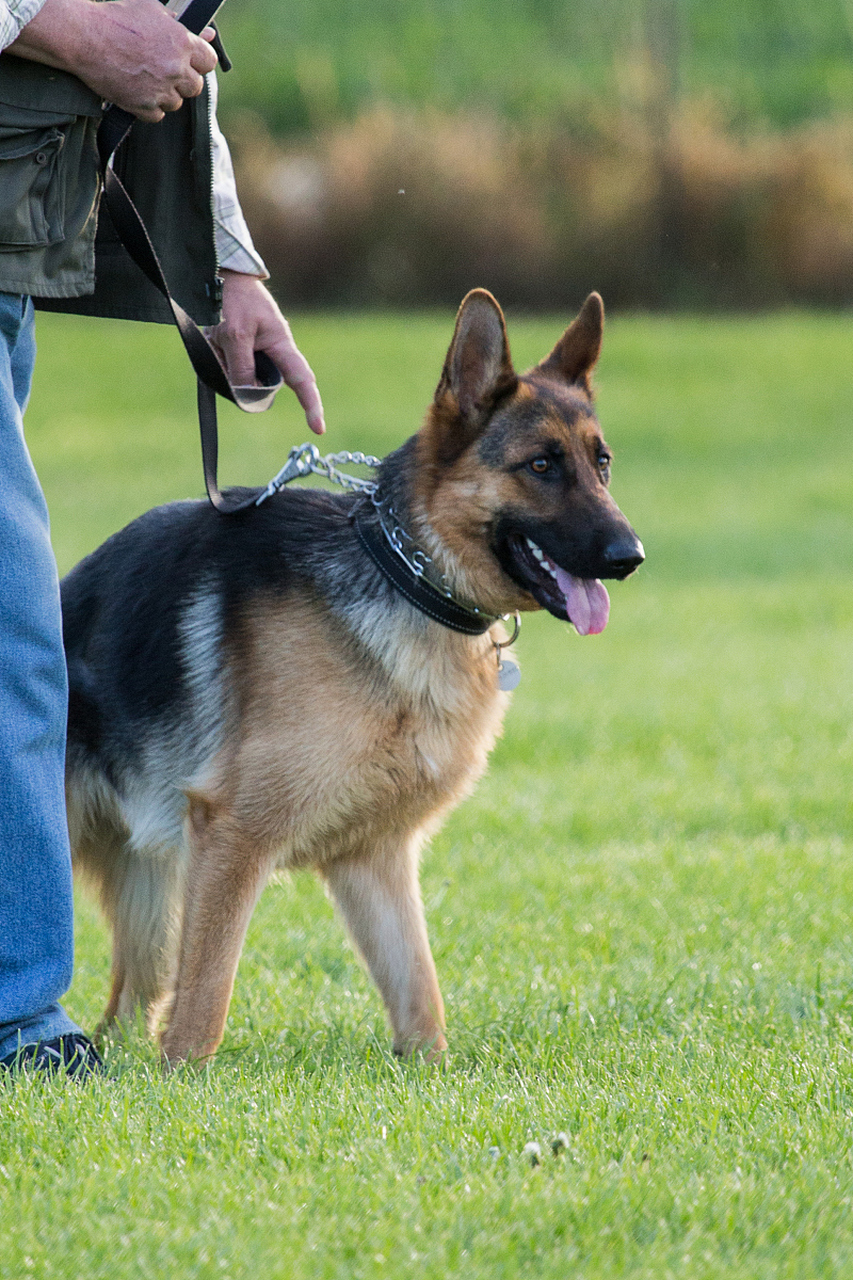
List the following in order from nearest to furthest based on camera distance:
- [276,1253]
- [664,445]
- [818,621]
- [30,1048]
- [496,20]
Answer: [276,1253]
[30,1048]
[818,621]
[664,445]
[496,20]

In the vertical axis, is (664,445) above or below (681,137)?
below

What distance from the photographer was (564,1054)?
3.34 metres

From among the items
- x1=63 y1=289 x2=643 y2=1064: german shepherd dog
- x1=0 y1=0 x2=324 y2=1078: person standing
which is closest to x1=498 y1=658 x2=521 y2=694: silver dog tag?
x1=63 y1=289 x2=643 y2=1064: german shepherd dog

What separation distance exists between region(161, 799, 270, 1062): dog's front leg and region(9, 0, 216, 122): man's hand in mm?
1558

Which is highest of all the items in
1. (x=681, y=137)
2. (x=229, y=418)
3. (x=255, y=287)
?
(x=255, y=287)

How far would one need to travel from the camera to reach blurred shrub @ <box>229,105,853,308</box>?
25359 mm

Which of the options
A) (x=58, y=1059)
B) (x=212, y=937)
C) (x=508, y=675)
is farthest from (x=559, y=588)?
(x=58, y=1059)

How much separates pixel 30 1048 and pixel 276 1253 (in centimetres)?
98

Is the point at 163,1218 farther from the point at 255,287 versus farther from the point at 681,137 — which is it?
the point at 681,137

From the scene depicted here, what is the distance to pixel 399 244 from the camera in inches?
A: 1027

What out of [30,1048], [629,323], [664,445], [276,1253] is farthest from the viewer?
[629,323]

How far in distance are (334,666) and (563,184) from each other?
24.0 metres

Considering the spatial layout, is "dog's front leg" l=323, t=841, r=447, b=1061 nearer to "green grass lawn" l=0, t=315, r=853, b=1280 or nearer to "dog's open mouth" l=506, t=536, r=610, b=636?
"green grass lawn" l=0, t=315, r=853, b=1280

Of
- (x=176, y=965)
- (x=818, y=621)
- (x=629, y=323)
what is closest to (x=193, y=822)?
(x=176, y=965)
